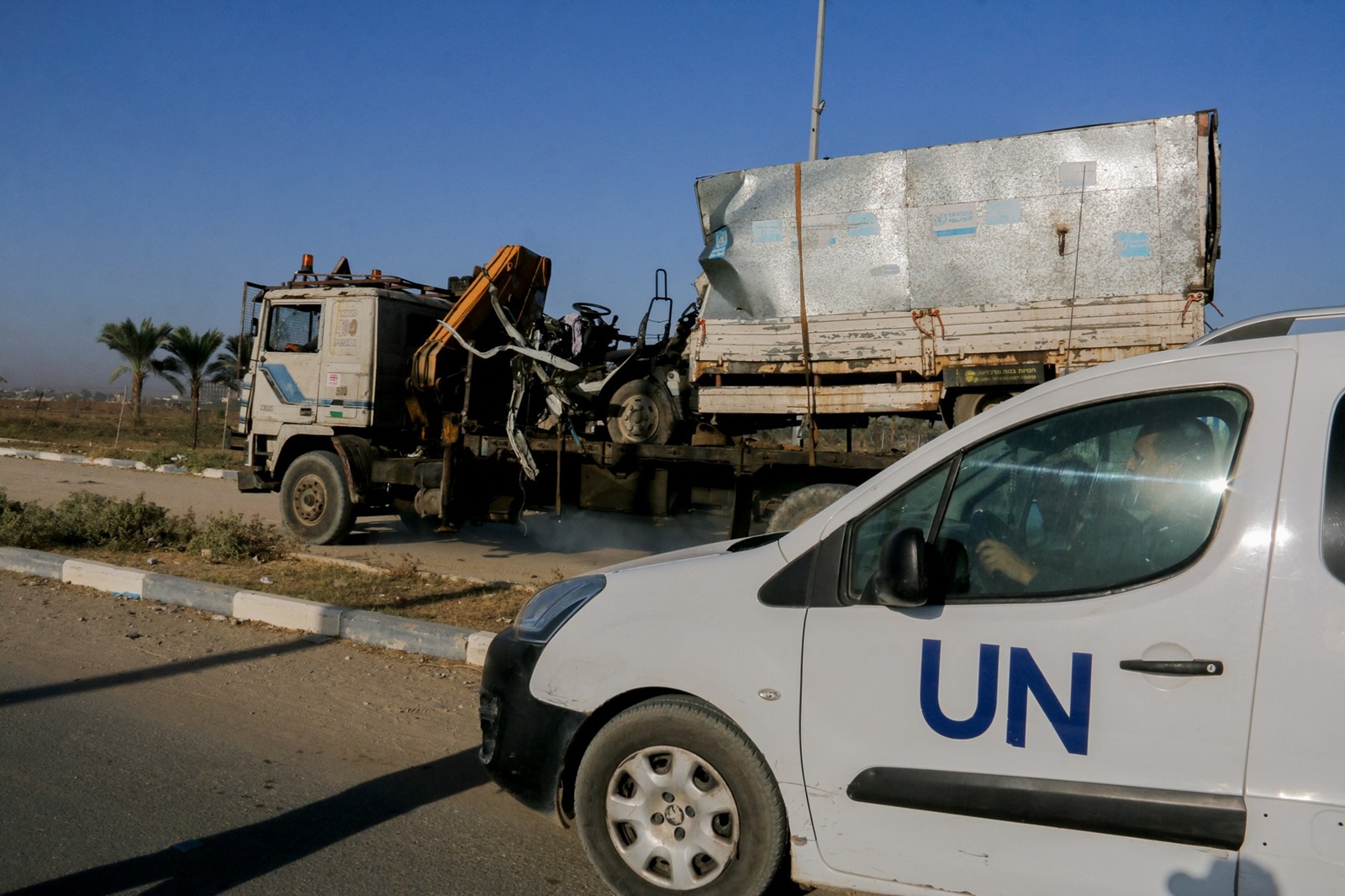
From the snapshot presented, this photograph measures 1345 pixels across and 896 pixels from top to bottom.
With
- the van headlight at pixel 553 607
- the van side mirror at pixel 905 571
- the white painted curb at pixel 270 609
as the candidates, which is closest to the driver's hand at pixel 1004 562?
the van side mirror at pixel 905 571

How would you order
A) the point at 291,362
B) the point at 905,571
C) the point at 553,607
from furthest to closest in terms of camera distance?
the point at 291,362 < the point at 553,607 < the point at 905,571

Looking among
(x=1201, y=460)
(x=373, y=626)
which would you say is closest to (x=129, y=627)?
(x=373, y=626)

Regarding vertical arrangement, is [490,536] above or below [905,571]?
below

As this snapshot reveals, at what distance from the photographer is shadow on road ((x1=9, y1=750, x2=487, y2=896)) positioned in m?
3.01

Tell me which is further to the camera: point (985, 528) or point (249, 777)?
point (249, 777)

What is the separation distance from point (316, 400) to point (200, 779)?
7126 millimetres

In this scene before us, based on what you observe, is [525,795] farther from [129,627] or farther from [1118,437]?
[129,627]

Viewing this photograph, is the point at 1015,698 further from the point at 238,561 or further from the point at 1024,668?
the point at 238,561

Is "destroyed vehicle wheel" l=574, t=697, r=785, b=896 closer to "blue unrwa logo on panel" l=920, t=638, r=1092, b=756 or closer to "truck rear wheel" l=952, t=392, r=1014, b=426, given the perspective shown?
"blue unrwa logo on panel" l=920, t=638, r=1092, b=756

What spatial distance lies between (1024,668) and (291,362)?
31.9 ft

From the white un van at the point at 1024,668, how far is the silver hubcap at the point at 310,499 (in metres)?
7.98

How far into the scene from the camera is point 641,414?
8.97m

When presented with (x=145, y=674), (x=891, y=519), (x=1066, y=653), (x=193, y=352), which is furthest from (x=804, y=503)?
(x=193, y=352)

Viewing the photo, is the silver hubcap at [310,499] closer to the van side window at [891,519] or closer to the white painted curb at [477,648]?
the white painted curb at [477,648]
